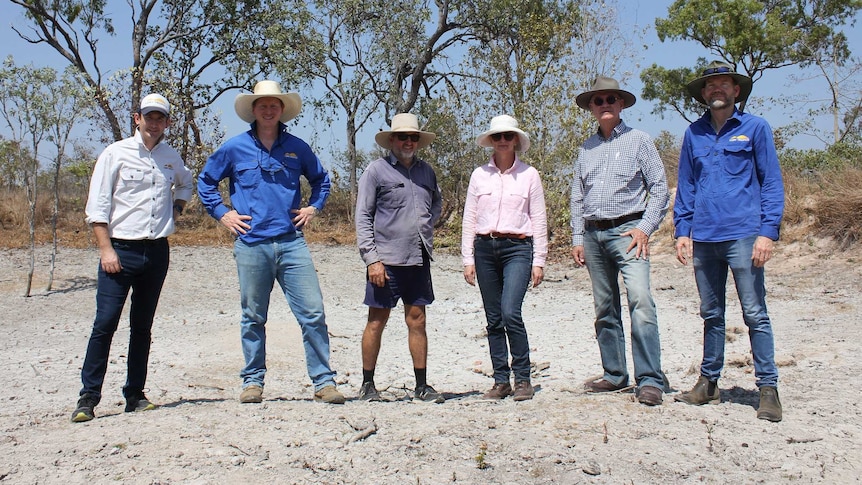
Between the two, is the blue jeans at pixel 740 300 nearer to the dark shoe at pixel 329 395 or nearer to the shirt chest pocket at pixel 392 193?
the shirt chest pocket at pixel 392 193

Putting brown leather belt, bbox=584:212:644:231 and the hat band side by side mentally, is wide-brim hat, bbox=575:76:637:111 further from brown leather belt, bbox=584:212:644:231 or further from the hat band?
brown leather belt, bbox=584:212:644:231

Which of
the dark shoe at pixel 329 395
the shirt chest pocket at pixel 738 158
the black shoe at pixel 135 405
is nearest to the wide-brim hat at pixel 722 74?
the shirt chest pocket at pixel 738 158

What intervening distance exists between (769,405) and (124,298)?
391 cm

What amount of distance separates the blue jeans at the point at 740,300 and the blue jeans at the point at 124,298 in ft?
10.9

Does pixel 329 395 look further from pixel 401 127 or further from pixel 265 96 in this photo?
pixel 265 96

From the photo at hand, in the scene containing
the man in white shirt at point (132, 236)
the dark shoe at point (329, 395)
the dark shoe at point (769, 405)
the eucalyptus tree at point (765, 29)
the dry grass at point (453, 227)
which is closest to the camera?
the dark shoe at point (769, 405)

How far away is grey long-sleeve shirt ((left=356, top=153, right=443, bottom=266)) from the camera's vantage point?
502cm

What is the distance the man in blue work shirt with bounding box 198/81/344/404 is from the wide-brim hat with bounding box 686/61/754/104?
2.60 meters

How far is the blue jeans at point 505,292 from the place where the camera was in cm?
496

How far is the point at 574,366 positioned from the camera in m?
6.71

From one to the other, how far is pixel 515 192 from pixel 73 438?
9.87 ft

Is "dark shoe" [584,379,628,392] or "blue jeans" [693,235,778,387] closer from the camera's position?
"blue jeans" [693,235,778,387]

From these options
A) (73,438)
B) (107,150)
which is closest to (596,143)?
(107,150)

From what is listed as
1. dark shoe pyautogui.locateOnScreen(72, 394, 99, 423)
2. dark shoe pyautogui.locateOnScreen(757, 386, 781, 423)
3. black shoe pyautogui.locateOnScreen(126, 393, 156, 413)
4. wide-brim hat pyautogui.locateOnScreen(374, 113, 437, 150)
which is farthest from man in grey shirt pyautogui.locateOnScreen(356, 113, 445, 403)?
dark shoe pyautogui.locateOnScreen(757, 386, 781, 423)
